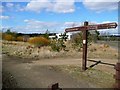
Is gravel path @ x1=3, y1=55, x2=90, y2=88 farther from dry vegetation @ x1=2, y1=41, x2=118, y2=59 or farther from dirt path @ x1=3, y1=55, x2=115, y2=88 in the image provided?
dry vegetation @ x1=2, y1=41, x2=118, y2=59

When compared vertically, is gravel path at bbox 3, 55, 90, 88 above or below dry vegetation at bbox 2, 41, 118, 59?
below

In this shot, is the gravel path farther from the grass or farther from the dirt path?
the grass

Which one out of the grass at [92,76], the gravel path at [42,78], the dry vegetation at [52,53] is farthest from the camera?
the dry vegetation at [52,53]

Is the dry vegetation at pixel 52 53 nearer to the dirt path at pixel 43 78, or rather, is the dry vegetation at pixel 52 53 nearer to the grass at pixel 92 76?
the grass at pixel 92 76

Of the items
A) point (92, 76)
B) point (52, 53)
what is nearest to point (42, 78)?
point (92, 76)

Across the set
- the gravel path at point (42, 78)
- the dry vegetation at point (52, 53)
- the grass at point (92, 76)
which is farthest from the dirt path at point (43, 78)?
the dry vegetation at point (52, 53)

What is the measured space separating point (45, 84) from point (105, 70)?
4156mm

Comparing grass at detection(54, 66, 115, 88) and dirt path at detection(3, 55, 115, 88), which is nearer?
dirt path at detection(3, 55, 115, 88)

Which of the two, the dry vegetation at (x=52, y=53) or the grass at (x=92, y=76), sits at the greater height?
the dry vegetation at (x=52, y=53)

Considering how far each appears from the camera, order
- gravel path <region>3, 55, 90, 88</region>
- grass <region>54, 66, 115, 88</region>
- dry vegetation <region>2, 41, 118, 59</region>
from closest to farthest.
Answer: gravel path <region>3, 55, 90, 88</region>, grass <region>54, 66, 115, 88</region>, dry vegetation <region>2, 41, 118, 59</region>

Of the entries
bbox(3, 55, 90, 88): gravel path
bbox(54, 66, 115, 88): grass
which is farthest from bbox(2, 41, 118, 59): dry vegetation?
bbox(3, 55, 90, 88): gravel path

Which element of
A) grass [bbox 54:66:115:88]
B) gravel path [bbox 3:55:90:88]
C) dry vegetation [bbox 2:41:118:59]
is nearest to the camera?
gravel path [bbox 3:55:90:88]

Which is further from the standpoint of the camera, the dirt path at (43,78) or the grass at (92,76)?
the grass at (92,76)

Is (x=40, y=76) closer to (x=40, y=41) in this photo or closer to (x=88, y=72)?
(x=88, y=72)
